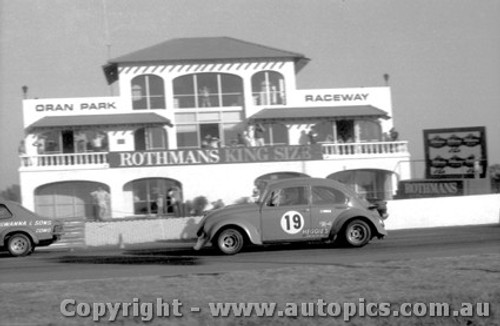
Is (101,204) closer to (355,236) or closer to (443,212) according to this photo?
(443,212)

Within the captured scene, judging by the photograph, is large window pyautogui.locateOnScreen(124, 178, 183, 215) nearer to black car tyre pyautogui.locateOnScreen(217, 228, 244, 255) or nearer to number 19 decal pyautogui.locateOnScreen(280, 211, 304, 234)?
number 19 decal pyautogui.locateOnScreen(280, 211, 304, 234)

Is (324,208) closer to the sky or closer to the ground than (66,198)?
closer to the ground

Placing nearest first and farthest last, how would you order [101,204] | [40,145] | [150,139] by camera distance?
1. [101,204]
2. [40,145]
3. [150,139]

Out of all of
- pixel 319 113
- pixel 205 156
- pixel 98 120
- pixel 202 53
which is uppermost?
pixel 202 53

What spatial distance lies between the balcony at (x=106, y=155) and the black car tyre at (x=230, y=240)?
22.7 m

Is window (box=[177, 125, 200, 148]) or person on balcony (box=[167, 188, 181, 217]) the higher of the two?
window (box=[177, 125, 200, 148])

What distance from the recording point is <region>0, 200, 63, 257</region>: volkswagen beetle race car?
66.3 ft

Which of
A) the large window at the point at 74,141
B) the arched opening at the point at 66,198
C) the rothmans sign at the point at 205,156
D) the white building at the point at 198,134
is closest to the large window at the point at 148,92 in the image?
the white building at the point at 198,134

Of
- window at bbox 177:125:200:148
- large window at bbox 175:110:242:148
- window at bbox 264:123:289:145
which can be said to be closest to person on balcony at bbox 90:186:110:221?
window at bbox 177:125:200:148

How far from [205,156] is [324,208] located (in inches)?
Result: 866

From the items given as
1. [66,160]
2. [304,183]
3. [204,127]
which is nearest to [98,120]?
[66,160]

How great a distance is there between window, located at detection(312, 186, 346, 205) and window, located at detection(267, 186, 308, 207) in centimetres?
22

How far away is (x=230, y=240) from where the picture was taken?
17188 millimetres

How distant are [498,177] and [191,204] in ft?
44.3
